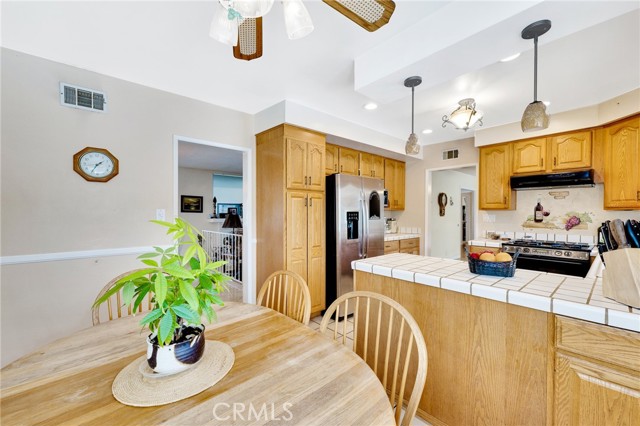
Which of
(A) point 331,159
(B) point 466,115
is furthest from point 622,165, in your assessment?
(A) point 331,159

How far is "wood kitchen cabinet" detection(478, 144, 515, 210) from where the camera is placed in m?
3.53

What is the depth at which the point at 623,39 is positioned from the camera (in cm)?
179

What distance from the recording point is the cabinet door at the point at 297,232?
287 cm

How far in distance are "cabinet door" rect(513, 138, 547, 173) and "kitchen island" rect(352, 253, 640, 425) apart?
2.50 meters

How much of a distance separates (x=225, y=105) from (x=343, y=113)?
4.59 feet

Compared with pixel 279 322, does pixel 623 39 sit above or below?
above

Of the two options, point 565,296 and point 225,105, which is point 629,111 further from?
point 225,105

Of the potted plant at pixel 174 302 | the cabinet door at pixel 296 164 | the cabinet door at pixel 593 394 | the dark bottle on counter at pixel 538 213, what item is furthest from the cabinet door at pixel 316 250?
the dark bottle on counter at pixel 538 213

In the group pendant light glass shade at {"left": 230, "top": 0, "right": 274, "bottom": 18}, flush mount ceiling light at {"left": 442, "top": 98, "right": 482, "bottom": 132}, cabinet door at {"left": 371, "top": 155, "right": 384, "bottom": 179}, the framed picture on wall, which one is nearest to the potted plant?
pendant light glass shade at {"left": 230, "top": 0, "right": 274, "bottom": 18}

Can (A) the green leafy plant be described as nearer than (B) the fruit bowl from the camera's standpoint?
Yes

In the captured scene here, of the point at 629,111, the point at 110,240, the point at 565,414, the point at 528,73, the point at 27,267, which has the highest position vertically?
the point at 528,73

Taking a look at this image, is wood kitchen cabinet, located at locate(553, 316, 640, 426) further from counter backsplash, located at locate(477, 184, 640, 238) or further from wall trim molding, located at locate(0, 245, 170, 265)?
wall trim molding, located at locate(0, 245, 170, 265)

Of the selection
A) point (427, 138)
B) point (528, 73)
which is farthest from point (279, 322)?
point (427, 138)

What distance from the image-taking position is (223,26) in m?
1.12
